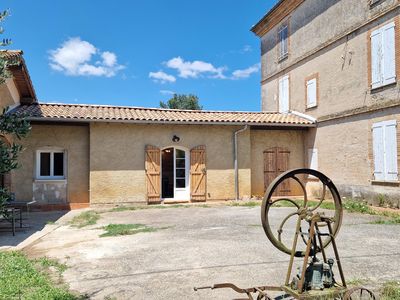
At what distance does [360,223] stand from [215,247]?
455 centimetres

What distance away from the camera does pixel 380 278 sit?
15.0 ft

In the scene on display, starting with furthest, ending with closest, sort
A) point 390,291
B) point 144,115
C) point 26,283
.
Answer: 1. point 144,115
2. point 26,283
3. point 390,291

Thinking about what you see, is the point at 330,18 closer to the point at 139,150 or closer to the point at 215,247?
the point at 139,150

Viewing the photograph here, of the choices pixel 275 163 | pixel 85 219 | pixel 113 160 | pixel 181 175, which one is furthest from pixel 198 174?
pixel 85 219

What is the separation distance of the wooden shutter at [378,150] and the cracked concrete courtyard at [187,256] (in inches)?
106

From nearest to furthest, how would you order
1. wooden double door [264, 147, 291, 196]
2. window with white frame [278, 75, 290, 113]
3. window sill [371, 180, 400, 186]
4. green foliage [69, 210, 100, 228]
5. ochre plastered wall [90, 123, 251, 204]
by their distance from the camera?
green foliage [69, 210, 100, 228] < window sill [371, 180, 400, 186] < ochre plastered wall [90, 123, 251, 204] < wooden double door [264, 147, 291, 196] < window with white frame [278, 75, 290, 113]

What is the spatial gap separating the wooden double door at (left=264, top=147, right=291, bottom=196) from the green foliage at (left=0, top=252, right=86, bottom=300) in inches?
423

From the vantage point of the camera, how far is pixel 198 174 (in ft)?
44.5

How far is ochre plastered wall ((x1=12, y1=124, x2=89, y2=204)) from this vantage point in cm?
1197

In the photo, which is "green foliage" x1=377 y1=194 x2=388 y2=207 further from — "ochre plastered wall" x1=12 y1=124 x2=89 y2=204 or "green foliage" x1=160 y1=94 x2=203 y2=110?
"green foliage" x1=160 y1=94 x2=203 y2=110

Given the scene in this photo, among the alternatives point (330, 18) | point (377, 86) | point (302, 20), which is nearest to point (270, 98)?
point (302, 20)

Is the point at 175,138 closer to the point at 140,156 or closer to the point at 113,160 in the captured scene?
the point at 140,156

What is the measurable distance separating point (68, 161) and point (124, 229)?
17.7ft

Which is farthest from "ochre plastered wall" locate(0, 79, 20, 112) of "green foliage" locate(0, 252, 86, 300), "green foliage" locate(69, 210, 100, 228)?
"green foliage" locate(0, 252, 86, 300)
